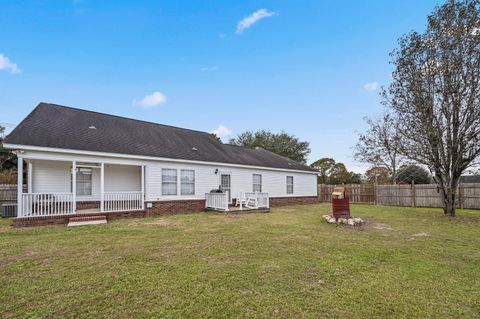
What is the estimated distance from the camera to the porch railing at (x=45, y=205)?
29.1 feet

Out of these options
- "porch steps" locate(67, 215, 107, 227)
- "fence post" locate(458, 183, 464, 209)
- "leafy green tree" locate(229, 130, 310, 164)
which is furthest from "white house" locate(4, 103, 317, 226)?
"leafy green tree" locate(229, 130, 310, 164)

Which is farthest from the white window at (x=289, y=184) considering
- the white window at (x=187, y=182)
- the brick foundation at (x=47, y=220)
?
the brick foundation at (x=47, y=220)

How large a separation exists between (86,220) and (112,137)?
4.31 metres

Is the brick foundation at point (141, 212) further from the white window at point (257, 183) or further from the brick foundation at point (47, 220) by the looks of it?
the white window at point (257, 183)

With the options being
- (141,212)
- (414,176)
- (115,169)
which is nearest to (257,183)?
(141,212)

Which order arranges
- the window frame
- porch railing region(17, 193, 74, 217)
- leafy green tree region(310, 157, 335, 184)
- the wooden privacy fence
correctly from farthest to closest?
leafy green tree region(310, 157, 335, 184), the window frame, the wooden privacy fence, porch railing region(17, 193, 74, 217)

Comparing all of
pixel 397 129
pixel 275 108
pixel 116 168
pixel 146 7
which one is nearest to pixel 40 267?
pixel 116 168

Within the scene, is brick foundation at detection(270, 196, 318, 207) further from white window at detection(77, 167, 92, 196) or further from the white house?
white window at detection(77, 167, 92, 196)

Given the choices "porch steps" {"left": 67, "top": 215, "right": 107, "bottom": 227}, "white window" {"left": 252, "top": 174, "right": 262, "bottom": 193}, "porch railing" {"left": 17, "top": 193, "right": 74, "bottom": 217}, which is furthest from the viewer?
"white window" {"left": 252, "top": 174, "right": 262, "bottom": 193}

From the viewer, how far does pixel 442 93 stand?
36.2 ft

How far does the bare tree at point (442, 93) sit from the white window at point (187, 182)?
10658mm

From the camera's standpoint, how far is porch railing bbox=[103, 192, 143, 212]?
1079cm

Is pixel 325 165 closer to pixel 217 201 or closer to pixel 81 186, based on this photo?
pixel 217 201

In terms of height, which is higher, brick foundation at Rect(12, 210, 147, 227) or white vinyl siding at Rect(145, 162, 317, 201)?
white vinyl siding at Rect(145, 162, 317, 201)
